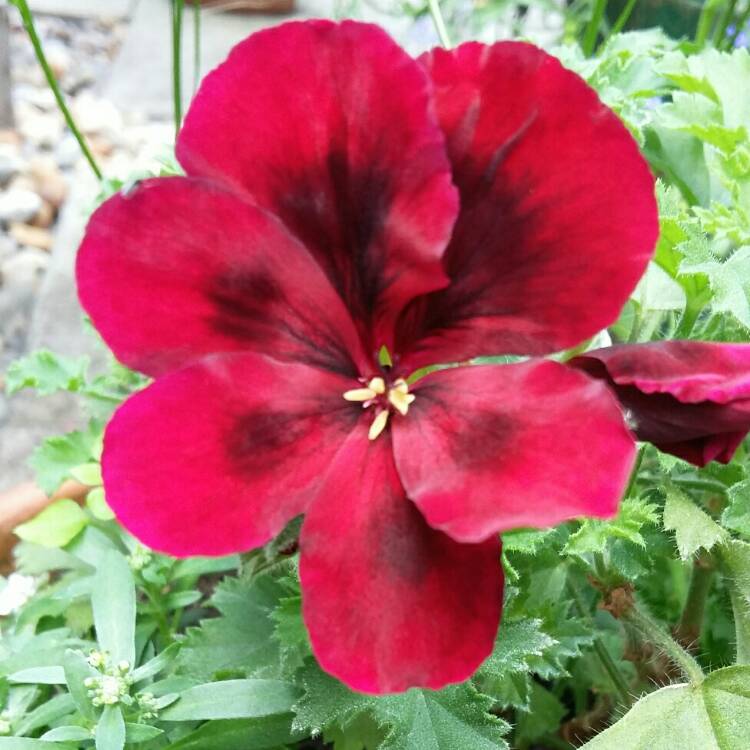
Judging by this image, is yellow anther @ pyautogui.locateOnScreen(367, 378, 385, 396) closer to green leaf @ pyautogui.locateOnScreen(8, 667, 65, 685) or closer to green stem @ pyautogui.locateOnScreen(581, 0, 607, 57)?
green leaf @ pyautogui.locateOnScreen(8, 667, 65, 685)

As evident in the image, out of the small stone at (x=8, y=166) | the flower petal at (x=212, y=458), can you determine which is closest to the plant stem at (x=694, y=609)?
the flower petal at (x=212, y=458)

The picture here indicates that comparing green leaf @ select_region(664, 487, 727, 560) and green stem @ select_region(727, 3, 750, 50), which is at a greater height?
green stem @ select_region(727, 3, 750, 50)

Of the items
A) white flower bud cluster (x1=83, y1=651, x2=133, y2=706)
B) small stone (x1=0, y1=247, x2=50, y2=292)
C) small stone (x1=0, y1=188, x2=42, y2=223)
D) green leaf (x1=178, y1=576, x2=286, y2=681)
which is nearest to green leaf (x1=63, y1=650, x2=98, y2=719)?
white flower bud cluster (x1=83, y1=651, x2=133, y2=706)

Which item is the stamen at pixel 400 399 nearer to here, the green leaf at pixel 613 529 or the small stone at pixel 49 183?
the green leaf at pixel 613 529

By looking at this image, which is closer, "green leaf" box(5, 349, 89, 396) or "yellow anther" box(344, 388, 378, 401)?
"yellow anther" box(344, 388, 378, 401)

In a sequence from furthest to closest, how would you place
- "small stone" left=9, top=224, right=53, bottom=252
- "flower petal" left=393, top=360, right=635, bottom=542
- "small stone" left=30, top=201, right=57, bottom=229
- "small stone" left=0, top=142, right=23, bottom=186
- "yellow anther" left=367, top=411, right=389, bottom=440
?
"small stone" left=0, top=142, right=23, bottom=186
"small stone" left=30, top=201, right=57, bottom=229
"small stone" left=9, top=224, right=53, bottom=252
"yellow anther" left=367, top=411, right=389, bottom=440
"flower petal" left=393, top=360, right=635, bottom=542

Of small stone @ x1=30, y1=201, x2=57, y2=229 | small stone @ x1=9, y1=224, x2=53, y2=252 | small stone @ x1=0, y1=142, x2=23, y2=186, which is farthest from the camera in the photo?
small stone @ x1=0, y1=142, x2=23, y2=186

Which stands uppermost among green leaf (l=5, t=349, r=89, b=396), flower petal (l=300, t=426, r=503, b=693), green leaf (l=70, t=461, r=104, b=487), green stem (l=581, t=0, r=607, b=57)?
green stem (l=581, t=0, r=607, b=57)
